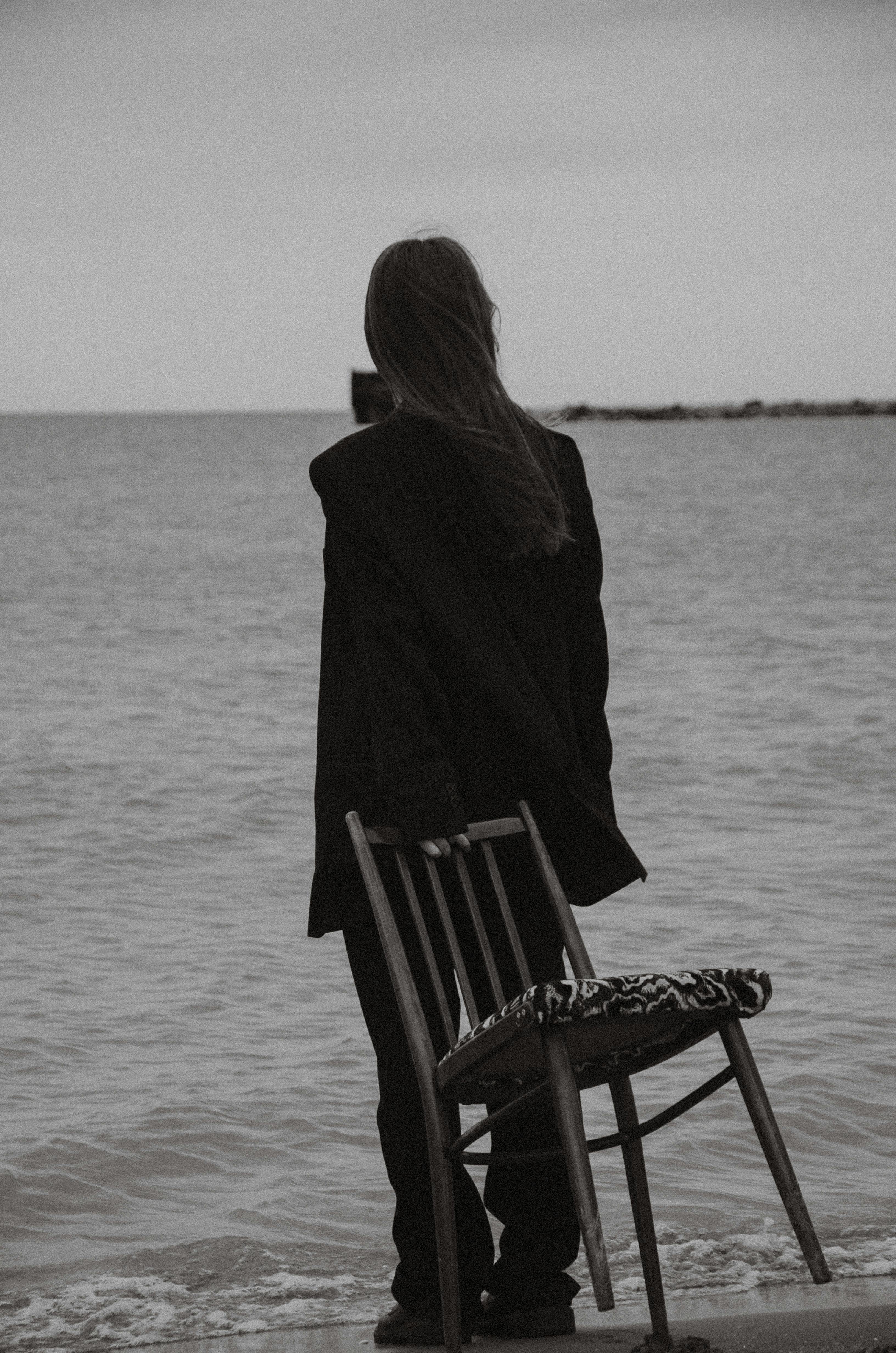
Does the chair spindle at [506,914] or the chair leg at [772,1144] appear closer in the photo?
the chair leg at [772,1144]

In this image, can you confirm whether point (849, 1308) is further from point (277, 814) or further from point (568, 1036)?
point (277, 814)

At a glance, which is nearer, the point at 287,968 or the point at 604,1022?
the point at 604,1022

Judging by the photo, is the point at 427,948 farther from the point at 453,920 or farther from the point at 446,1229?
the point at 446,1229

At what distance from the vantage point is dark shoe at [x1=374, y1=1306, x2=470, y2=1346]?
255 centimetres

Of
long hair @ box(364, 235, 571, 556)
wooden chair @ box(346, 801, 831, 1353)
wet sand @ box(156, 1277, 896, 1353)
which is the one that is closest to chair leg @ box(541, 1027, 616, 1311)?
wooden chair @ box(346, 801, 831, 1353)

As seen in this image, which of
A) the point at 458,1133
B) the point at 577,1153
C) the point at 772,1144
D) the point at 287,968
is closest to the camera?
the point at 577,1153

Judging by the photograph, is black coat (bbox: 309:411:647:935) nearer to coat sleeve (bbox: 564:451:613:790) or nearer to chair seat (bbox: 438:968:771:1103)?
coat sleeve (bbox: 564:451:613:790)

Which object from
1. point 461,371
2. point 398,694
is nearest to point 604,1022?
point 398,694

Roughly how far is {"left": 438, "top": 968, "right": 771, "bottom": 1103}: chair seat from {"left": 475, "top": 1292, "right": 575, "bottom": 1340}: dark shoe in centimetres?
40

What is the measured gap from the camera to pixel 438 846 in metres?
2.45

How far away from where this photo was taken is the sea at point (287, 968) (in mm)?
3400

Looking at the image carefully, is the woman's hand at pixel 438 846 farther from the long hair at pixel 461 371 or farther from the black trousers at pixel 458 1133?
the long hair at pixel 461 371

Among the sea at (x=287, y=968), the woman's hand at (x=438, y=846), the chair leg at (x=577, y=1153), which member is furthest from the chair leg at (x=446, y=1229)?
the sea at (x=287, y=968)

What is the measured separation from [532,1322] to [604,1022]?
73 cm
